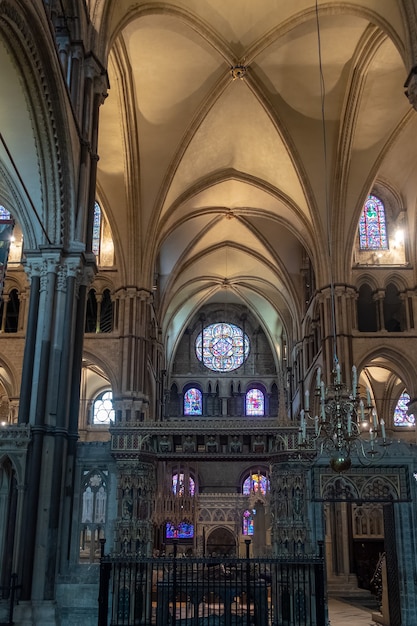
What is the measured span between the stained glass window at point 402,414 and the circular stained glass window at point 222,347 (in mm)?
11406

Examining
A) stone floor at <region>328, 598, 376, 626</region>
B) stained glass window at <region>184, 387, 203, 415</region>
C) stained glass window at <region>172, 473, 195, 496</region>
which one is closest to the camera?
stone floor at <region>328, 598, 376, 626</region>

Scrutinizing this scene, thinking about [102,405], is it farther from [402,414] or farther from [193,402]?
[402,414]

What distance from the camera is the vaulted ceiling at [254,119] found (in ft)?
61.8

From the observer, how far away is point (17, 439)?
38.7ft

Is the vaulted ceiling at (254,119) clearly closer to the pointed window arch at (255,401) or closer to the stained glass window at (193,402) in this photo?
the stained glass window at (193,402)

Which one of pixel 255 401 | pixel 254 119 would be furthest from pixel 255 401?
pixel 254 119

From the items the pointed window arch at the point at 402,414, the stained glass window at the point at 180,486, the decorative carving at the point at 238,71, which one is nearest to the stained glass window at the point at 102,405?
the stained glass window at the point at 180,486

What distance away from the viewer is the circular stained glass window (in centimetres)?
4109

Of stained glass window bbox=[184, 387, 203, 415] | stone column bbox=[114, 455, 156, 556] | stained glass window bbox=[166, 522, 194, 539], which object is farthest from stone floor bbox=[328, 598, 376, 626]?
stained glass window bbox=[184, 387, 203, 415]

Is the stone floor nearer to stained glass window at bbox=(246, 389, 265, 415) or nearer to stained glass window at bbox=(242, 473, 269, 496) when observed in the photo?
stained glass window at bbox=(242, 473, 269, 496)

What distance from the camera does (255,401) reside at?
40.4m

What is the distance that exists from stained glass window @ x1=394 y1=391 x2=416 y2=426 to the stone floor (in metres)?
14.5

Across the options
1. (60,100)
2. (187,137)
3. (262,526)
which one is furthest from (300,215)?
(60,100)

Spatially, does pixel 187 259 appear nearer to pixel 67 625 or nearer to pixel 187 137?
pixel 187 137
